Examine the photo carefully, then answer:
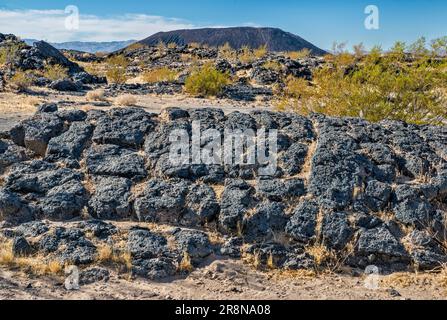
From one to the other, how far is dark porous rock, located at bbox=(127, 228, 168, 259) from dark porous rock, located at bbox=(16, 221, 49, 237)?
1099 millimetres

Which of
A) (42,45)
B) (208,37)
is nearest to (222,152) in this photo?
(42,45)

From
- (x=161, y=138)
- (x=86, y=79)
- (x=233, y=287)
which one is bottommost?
(x=233, y=287)

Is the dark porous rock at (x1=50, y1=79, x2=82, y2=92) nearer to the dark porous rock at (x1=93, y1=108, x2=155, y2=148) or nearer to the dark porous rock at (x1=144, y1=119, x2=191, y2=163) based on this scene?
the dark porous rock at (x1=93, y1=108, x2=155, y2=148)

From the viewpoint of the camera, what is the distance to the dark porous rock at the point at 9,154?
7426mm

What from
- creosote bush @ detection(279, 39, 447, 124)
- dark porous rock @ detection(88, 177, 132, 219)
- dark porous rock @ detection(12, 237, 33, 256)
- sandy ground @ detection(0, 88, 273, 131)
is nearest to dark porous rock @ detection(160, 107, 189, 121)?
dark porous rock @ detection(88, 177, 132, 219)

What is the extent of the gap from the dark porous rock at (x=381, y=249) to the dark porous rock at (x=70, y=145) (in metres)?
4.21

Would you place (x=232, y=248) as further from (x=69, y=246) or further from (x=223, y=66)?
(x=223, y=66)

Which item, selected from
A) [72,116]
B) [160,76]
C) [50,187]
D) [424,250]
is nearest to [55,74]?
[160,76]

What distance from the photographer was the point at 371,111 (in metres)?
11.5

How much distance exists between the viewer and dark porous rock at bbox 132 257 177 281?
222 inches

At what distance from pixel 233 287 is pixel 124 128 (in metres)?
3.52

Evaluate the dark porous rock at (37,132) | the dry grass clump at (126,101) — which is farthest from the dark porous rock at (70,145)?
the dry grass clump at (126,101)

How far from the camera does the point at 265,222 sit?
6.38 m
